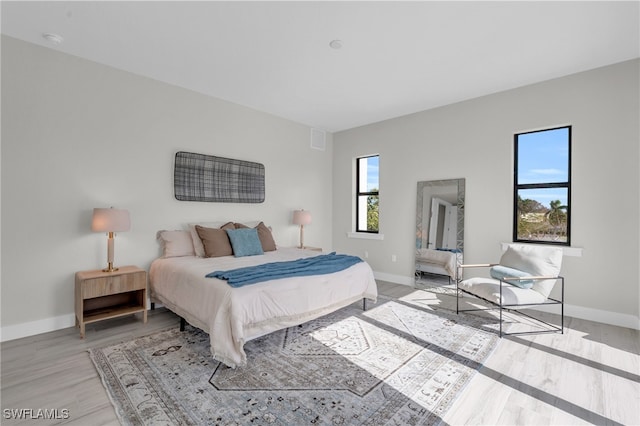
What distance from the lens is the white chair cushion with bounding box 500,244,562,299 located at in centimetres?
328

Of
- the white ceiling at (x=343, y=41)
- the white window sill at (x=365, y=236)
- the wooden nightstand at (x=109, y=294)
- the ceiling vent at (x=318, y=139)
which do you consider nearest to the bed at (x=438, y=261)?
the white window sill at (x=365, y=236)

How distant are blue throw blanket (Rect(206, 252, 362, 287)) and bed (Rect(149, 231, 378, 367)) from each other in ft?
0.17

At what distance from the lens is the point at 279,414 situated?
186cm

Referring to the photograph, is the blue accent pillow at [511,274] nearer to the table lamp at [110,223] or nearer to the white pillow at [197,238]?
the white pillow at [197,238]

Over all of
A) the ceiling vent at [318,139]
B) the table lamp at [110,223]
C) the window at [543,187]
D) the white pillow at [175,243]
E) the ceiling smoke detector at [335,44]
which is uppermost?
the ceiling smoke detector at [335,44]

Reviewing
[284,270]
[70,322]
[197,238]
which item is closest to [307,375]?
[284,270]

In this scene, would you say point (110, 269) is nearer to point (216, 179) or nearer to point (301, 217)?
point (216, 179)

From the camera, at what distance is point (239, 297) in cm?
239

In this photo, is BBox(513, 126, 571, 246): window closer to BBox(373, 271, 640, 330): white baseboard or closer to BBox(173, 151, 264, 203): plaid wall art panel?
BBox(373, 271, 640, 330): white baseboard

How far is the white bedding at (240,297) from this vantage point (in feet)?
7.68

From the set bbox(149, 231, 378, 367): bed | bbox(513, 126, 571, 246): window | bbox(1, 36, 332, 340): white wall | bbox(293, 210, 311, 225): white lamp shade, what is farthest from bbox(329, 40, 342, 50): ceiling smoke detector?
bbox(293, 210, 311, 225): white lamp shade

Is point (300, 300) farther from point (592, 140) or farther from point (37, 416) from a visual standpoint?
point (592, 140)

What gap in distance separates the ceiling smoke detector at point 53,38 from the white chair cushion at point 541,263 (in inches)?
206

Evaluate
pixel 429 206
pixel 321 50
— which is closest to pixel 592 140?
pixel 429 206
